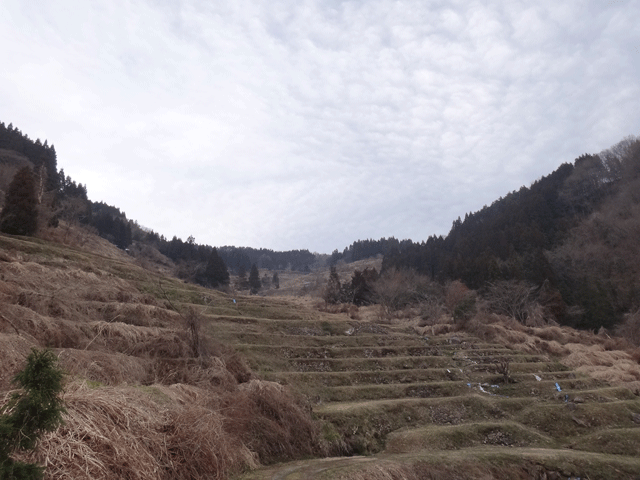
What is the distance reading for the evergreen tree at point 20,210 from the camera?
29.0 meters

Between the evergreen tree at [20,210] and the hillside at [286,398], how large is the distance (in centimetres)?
699

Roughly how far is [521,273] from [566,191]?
35141mm

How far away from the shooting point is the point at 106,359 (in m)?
9.59

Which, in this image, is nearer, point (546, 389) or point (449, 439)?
point (449, 439)

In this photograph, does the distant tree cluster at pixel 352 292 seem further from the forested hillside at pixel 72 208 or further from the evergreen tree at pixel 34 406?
the evergreen tree at pixel 34 406

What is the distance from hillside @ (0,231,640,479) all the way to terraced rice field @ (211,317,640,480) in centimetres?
7

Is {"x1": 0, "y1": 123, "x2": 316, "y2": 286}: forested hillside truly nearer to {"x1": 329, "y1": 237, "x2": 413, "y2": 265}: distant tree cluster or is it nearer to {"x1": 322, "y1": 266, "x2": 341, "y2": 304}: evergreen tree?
{"x1": 322, "y1": 266, "x2": 341, "y2": 304}: evergreen tree

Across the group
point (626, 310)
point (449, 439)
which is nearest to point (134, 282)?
point (449, 439)

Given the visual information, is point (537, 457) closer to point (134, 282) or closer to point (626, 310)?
point (134, 282)

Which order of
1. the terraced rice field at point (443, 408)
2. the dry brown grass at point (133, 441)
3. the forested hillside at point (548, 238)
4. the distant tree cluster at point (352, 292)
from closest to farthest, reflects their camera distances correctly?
the dry brown grass at point (133, 441), the terraced rice field at point (443, 408), the forested hillside at point (548, 238), the distant tree cluster at point (352, 292)

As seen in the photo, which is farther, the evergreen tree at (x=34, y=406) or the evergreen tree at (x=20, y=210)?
the evergreen tree at (x=20, y=210)

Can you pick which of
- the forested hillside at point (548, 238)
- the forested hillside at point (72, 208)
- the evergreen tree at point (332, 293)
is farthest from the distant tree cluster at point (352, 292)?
the forested hillside at point (72, 208)

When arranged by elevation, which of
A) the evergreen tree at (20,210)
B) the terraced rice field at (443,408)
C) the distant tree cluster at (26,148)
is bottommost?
the terraced rice field at (443,408)

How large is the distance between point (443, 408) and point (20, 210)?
108 ft
